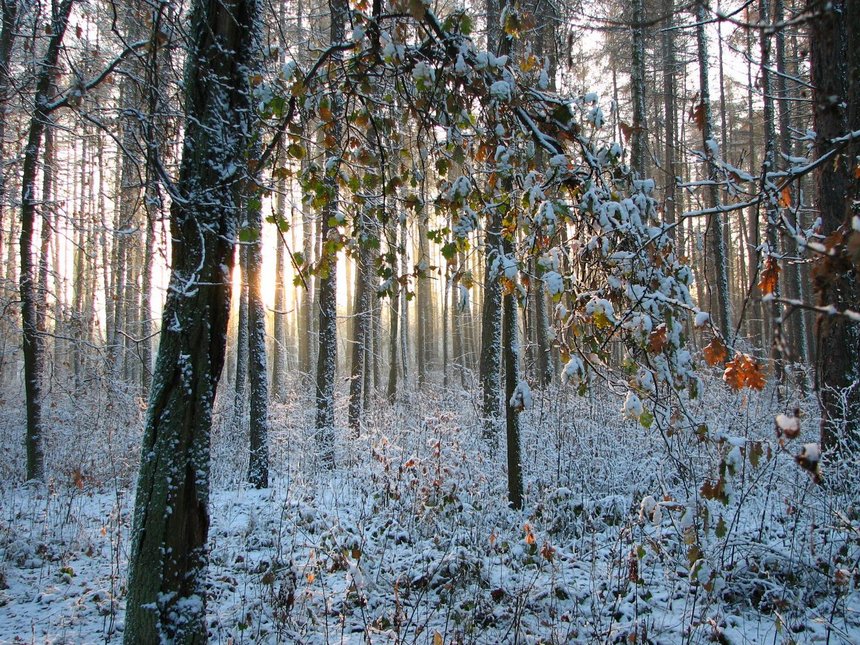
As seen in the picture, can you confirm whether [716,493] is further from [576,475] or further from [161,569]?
[576,475]

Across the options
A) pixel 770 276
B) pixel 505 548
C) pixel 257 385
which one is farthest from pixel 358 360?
pixel 770 276

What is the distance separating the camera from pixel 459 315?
5.28 m

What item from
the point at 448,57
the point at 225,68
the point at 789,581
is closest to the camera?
the point at 448,57

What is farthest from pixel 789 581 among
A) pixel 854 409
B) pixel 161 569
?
pixel 161 569

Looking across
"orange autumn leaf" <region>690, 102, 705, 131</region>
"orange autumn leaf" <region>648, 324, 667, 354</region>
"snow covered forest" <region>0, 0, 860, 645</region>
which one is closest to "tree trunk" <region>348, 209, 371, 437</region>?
"snow covered forest" <region>0, 0, 860, 645</region>

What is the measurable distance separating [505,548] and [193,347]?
12.7 feet

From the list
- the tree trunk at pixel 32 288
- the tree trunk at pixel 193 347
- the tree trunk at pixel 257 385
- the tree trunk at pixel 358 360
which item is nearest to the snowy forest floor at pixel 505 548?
the tree trunk at pixel 257 385

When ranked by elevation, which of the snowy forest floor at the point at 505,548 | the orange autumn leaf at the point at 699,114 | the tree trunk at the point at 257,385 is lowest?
the snowy forest floor at the point at 505,548

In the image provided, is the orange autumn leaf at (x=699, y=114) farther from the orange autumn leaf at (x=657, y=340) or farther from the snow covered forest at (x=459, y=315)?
the orange autumn leaf at (x=657, y=340)

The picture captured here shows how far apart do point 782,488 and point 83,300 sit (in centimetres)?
2754

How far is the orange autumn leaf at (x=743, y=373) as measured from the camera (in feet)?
6.41

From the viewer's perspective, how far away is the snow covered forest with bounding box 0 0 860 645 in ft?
7.38

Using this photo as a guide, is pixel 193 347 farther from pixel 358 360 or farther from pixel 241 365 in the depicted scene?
pixel 241 365

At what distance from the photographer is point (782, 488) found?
5.59 m
